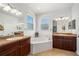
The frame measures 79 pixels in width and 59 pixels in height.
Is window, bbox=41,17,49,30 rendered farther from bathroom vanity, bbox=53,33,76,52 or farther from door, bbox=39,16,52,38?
bathroom vanity, bbox=53,33,76,52

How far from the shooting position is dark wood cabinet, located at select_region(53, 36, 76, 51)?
4.02m

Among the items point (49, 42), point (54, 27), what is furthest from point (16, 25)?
point (49, 42)

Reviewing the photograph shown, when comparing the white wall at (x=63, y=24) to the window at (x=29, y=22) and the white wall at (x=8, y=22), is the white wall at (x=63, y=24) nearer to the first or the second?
the window at (x=29, y=22)

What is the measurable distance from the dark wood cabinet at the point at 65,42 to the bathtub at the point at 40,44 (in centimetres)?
30

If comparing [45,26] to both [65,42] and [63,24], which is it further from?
[65,42]

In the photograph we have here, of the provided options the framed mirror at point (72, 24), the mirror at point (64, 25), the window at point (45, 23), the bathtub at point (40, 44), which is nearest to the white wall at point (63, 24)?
the mirror at point (64, 25)

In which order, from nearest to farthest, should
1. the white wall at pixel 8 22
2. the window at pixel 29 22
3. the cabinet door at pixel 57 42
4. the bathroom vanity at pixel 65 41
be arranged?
the white wall at pixel 8 22, the window at pixel 29 22, the bathroom vanity at pixel 65 41, the cabinet door at pixel 57 42

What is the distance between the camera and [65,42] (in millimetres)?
4203

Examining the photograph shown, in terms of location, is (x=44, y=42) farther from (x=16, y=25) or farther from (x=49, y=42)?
(x=16, y=25)

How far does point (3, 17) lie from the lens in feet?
8.40

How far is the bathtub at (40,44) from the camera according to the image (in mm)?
3550

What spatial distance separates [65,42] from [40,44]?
3.74 feet

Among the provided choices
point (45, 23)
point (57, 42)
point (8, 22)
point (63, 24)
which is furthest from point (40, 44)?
point (8, 22)

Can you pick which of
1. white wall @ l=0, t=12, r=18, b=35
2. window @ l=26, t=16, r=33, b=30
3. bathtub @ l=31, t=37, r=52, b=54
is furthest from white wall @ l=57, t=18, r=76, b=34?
white wall @ l=0, t=12, r=18, b=35
